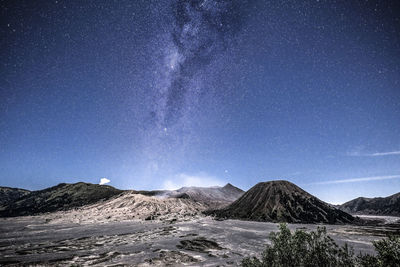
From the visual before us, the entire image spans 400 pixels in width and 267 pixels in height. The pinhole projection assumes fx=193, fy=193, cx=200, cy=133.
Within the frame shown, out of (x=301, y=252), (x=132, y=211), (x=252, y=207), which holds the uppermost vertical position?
(x=252, y=207)

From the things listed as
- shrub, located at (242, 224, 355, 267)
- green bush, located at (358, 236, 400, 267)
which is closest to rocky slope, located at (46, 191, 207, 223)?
shrub, located at (242, 224, 355, 267)

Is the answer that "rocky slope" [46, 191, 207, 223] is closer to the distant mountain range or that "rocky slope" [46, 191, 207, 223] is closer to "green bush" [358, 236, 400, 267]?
the distant mountain range

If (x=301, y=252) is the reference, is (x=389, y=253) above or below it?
above

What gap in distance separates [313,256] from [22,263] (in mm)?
38279

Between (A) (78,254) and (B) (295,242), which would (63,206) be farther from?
(B) (295,242)

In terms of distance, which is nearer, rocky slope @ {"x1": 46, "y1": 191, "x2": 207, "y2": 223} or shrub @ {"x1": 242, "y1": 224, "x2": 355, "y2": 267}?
shrub @ {"x1": 242, "y1": 224, "x2": 355, "y2": 267}

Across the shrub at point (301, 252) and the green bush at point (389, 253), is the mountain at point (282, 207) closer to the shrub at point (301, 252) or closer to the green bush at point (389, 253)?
the shrub at point (301, 252)

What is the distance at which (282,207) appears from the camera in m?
121

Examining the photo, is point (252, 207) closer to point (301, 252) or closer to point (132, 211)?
point (132, 211)

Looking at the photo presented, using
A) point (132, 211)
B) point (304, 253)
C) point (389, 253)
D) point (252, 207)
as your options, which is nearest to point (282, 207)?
point (252, 207)

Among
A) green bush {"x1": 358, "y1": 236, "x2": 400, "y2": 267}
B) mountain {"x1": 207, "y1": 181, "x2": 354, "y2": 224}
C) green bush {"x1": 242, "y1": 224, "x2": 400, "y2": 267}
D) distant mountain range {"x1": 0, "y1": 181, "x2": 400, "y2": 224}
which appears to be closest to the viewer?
green bush {"x1": 358, "y1": 236, "x2": 400, "y2": 267}

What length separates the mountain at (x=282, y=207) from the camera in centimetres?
11024

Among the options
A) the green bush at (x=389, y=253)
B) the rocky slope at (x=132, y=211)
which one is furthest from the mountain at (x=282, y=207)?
the green bush at (x=389, y=253)

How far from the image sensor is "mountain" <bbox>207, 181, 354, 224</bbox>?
362ft
